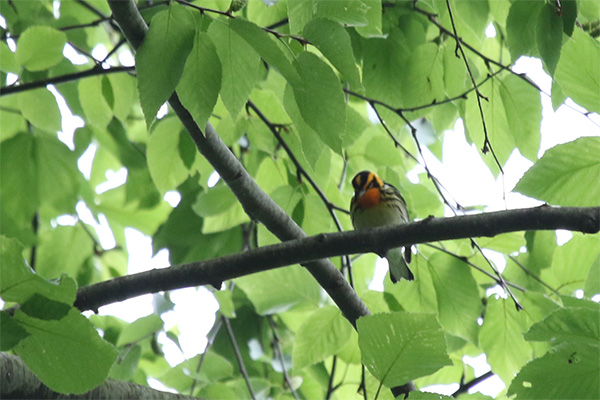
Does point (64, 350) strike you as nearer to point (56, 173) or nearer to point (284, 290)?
point (284, 290)

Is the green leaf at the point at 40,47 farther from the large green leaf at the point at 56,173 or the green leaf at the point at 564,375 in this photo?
the green leaf at the point at 564,375

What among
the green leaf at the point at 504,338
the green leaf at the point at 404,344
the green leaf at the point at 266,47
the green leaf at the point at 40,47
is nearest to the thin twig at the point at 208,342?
the green leaf at the point at 504,338

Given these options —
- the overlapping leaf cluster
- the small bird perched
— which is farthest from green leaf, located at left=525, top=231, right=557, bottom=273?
the small bird perched

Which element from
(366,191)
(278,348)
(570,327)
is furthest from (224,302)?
(570,327)

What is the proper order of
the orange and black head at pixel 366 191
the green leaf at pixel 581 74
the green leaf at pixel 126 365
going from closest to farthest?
1. the green leaf at pixel 581 74
2. the green leaf at pixel 126 365
3. the orange and black head at pixel 366 191

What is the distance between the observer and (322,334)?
2363mm

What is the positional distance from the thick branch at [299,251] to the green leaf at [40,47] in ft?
3.23

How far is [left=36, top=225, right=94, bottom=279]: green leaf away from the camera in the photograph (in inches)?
142

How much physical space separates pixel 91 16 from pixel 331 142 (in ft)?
8.14

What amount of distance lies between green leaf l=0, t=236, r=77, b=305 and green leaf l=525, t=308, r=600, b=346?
37.3 inches

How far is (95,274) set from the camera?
3.86 m

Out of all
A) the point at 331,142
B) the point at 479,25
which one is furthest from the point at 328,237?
the point at 479,25

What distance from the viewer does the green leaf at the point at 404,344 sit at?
144 cm

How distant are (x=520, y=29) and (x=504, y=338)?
103 centimetres
